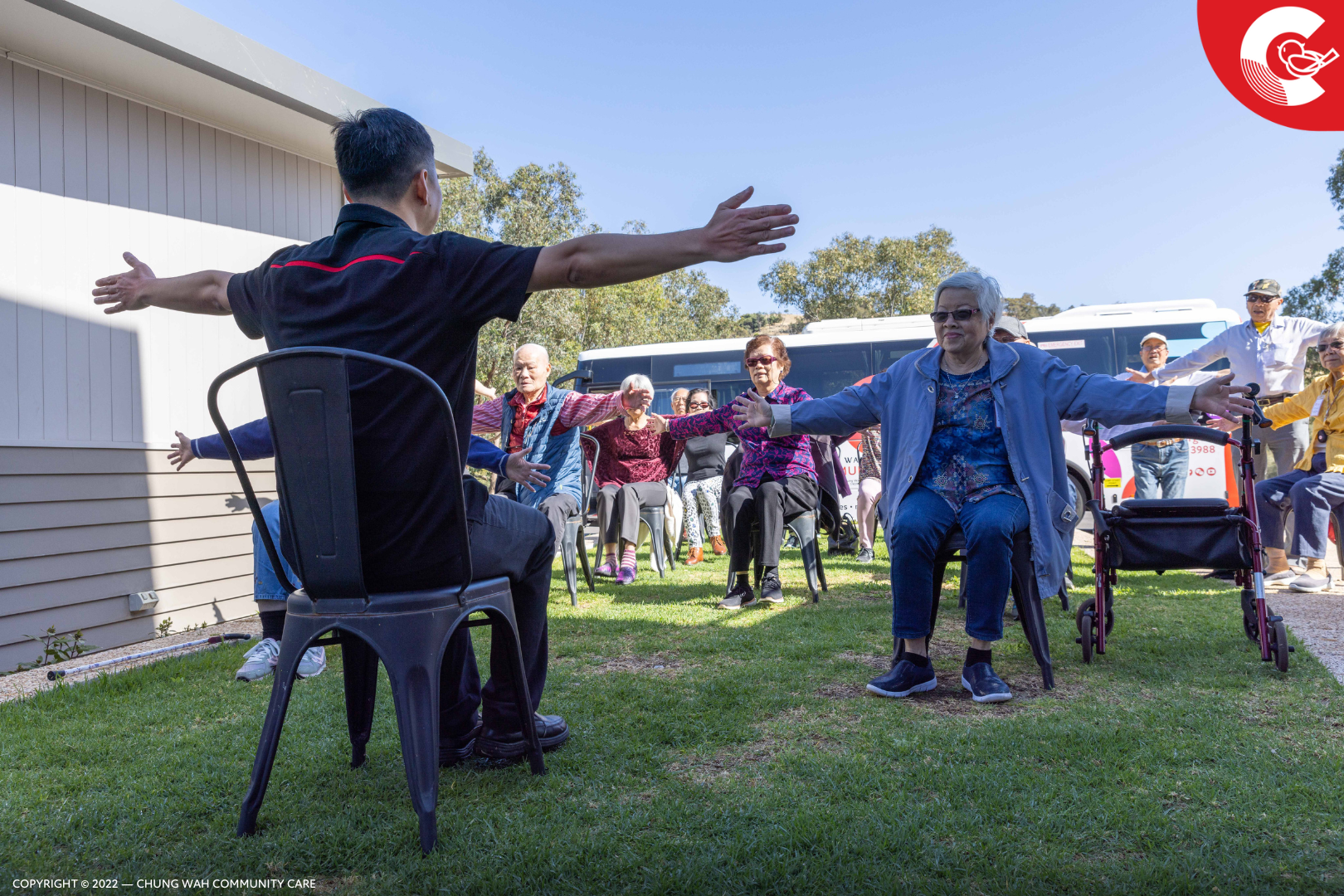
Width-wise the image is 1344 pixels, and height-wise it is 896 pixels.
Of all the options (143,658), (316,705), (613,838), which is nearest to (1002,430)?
(613,838)

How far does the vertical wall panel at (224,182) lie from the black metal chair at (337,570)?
4779 millimetres

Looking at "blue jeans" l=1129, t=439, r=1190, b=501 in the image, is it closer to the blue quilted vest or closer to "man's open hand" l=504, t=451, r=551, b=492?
the blue quilted vest

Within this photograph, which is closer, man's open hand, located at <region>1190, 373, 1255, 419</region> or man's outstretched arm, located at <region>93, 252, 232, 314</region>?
man's outstretched arm, located at <region>93, 252, 232, 314</region>

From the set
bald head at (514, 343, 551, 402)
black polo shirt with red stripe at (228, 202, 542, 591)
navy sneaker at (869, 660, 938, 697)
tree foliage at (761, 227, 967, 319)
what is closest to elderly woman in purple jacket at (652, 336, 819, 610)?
bald head at (514, 343, 551, 402)

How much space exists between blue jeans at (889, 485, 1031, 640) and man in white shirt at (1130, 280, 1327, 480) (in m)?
4.31

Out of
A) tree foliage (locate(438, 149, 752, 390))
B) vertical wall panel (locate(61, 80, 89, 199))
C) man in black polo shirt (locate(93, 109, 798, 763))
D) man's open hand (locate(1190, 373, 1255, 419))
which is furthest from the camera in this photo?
tree foliage (locate(438, 149, 752, 390))

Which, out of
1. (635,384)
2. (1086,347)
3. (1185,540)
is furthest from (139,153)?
(1086,347)

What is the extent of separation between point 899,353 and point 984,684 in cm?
1125

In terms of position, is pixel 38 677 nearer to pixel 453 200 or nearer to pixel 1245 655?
pixel 1245 655

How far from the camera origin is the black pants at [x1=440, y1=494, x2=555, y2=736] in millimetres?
2307

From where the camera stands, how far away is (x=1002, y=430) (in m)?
3.45

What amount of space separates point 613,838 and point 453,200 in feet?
79.6

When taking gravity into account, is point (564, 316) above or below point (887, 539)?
above

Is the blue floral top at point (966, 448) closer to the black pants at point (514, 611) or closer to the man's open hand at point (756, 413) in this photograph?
the man's open hand at point (756, 413)
